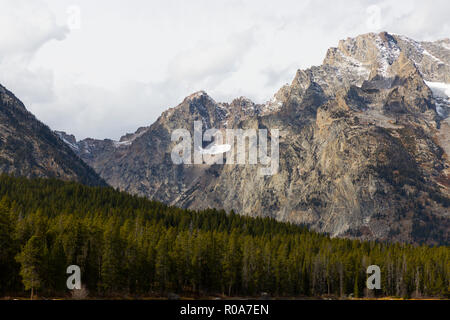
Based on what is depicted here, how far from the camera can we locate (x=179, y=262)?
12588cm

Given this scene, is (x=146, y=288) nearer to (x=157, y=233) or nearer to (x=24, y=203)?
(x=157, y=233)

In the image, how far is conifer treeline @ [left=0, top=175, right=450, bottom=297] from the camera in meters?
105

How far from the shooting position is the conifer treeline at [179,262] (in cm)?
10494

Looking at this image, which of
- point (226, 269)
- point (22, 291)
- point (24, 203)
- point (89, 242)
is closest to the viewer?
point (22, 291)

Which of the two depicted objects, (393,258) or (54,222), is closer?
(54,222)

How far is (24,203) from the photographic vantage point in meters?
192

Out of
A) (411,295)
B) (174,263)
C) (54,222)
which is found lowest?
(411,295)
